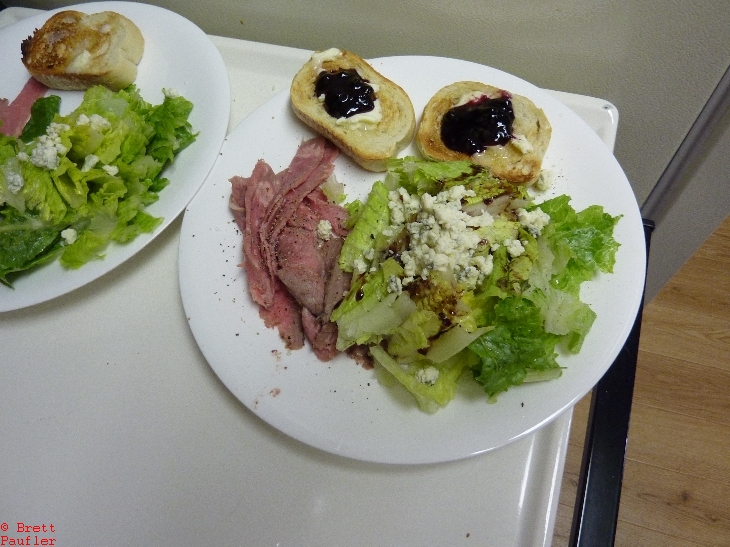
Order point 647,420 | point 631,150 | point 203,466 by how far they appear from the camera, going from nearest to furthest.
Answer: point 203,466
point 631,150
point 647,420

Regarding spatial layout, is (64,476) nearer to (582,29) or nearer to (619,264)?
(619,264)

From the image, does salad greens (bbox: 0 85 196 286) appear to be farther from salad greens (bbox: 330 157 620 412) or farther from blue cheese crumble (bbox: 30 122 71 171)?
salad greens (bbox: 330 157 620 412)

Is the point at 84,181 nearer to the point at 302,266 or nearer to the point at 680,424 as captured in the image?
the point at 302,266

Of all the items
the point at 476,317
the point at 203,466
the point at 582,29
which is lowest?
the point at 203,466

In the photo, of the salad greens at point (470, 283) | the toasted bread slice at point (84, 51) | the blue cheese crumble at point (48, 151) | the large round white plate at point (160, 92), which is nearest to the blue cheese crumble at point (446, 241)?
the salad greens at point (470, 283)

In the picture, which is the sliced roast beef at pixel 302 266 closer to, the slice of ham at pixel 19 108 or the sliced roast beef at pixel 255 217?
the sliced roast beef at pixel 255 217

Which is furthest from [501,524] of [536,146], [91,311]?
[91,311]

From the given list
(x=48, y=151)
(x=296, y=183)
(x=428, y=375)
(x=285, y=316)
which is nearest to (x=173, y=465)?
(x=285, y=316)
